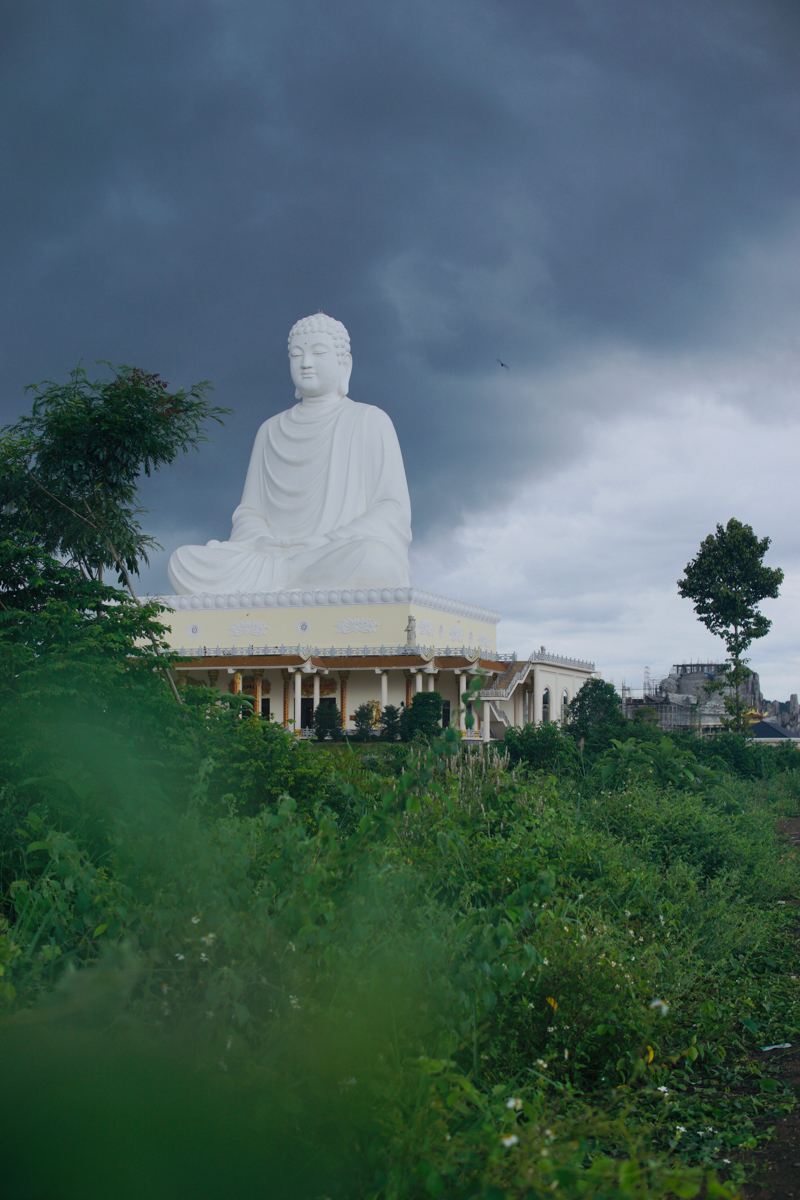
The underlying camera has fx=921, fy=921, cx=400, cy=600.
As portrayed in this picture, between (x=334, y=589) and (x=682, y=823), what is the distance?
1832 cm

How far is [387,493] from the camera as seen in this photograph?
27.4 metres

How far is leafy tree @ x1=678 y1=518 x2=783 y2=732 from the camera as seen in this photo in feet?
83.8

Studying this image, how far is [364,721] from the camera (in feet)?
76.7

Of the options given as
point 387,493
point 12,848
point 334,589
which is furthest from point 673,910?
point 387,493

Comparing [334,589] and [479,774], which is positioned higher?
[334,589]

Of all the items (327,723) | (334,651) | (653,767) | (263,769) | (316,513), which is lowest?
(653,767)

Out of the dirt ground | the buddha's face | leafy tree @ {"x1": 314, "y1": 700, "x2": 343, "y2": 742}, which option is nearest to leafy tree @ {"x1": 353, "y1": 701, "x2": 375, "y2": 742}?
leafy tree @ {"x1": 314, "y1": 700, "x2": 343, "y2": 742}

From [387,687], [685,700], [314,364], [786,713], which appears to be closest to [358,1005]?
[387,687]

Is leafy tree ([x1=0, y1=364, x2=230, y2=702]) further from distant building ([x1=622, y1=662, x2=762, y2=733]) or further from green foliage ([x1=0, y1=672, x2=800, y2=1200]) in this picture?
distant building ([x1=622, y1=662, x2=762, y2=733])

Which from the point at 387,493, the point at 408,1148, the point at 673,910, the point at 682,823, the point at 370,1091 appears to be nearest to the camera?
the point at 408,1148

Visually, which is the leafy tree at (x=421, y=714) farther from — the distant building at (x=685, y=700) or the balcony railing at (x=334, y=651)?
the distant building at (x=685, y=700)

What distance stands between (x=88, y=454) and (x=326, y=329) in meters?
19.4

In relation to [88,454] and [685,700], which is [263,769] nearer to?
[88,454]

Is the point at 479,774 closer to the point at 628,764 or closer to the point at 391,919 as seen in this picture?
the point at 628,764
